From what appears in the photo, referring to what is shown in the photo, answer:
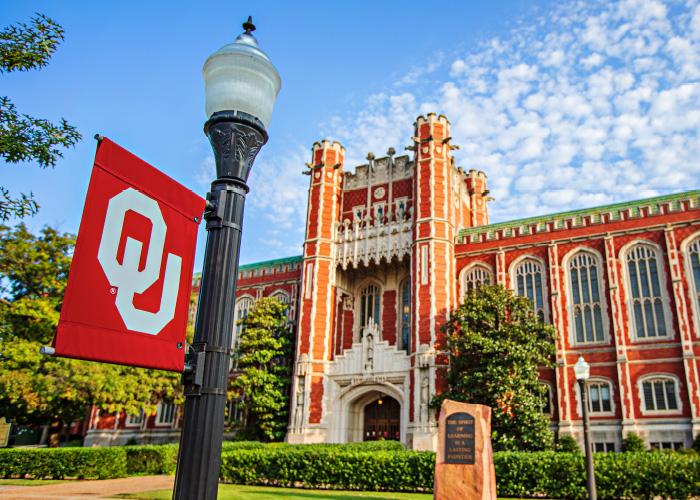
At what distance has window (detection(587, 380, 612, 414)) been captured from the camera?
2539 centimetres

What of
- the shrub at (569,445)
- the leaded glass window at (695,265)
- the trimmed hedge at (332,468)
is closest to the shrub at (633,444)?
the shrub at (569,445)

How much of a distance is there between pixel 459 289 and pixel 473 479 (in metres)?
18.8

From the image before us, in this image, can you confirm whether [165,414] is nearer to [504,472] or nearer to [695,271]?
[504,472]

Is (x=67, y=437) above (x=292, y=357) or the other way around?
the other way around

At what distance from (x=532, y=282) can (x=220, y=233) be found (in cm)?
2682

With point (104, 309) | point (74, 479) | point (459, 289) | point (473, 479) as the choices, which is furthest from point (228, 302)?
point (459, 289)

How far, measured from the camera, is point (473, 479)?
41.2 feet

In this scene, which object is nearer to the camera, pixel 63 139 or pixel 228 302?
pixel 228 302

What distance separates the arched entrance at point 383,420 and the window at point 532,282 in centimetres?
903

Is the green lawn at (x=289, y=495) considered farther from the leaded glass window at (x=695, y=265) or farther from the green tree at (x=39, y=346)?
the leaded glass window at (x=695, y=265)

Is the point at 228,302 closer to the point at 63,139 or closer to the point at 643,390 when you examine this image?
the point at 63,139

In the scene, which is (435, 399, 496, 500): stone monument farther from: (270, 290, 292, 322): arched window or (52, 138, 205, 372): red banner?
(270, 290, 292, 322): arched window

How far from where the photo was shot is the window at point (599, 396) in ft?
83.3

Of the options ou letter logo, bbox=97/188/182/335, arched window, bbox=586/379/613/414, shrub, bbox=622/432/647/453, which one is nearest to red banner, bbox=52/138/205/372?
ou letter logo, bbox=97/188/182/335
